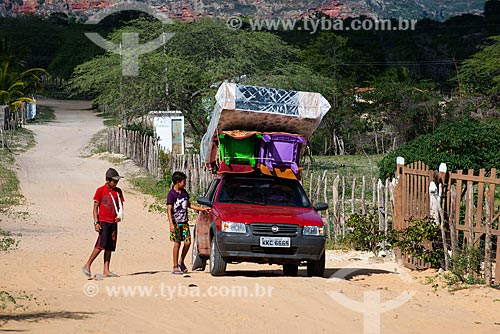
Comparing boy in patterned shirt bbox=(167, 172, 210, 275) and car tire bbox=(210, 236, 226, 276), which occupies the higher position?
boy in patterned shirt bbox=(167, 172, 210, 275)

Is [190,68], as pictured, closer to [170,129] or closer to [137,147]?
[170,129]

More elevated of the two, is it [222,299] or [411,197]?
[411,197]

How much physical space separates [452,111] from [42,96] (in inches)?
2355

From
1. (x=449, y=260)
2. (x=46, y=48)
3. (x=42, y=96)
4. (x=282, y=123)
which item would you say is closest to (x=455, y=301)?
(x=449, y=260)

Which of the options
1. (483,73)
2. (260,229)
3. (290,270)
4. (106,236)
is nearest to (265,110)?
(260,229)

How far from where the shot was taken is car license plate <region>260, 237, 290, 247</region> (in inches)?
515

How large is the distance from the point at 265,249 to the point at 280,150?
2148 millimetres

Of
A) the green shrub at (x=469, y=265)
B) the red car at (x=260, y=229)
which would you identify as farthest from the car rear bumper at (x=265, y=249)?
the green shrub at (x=469, y=265)

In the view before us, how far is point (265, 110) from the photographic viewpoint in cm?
1482

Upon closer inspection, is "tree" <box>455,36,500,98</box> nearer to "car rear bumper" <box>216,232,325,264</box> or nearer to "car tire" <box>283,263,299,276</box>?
"car tire" <box>283,263,299,276</box>

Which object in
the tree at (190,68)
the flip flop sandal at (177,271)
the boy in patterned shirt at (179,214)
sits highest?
the tree at (190,68)

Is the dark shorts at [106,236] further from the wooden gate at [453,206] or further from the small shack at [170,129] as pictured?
the small shack at [170,129]

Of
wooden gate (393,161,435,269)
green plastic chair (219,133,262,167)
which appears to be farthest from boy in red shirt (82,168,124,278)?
wooden gate (393,161,435,269)

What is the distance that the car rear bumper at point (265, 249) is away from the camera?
13.0m
